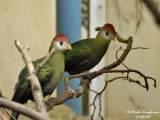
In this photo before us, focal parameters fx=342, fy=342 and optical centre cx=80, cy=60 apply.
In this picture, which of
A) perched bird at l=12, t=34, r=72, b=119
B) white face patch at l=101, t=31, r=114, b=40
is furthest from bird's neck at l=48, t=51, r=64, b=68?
white face patch at l=101, t=31, r=114, b=40

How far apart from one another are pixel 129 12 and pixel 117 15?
10 cm

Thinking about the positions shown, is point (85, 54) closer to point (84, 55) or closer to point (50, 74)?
point (84, 55)

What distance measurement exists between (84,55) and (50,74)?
18.5 inches

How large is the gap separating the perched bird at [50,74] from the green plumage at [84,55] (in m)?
0.40

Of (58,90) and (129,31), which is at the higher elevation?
(129,31)

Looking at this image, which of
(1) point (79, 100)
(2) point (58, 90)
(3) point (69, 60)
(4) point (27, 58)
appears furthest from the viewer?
(1) point (79, 100)

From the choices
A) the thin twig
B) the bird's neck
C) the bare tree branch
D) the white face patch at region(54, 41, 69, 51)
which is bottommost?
the bird's neck

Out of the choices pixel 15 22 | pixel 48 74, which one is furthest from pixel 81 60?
pixel 15 22

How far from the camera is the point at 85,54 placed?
1.69 m

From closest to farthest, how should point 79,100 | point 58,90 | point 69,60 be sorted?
point 69,60 < point 58,90 < point 79,100

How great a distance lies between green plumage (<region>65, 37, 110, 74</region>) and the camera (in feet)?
5.42

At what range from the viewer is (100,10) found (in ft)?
8.70

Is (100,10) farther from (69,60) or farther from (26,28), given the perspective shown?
(69,60)

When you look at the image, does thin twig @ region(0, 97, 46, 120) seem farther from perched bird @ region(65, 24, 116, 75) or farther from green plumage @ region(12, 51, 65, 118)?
perched bird @ region(65, 24, 116, 75)
